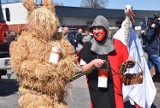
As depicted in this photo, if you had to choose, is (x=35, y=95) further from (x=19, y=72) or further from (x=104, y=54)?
(x=104, y=54)

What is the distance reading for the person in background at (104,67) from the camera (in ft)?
14.5

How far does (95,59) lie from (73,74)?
0.30 meters

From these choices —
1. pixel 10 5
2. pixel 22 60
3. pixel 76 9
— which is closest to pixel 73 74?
pixel 22 60

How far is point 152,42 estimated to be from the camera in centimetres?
1029

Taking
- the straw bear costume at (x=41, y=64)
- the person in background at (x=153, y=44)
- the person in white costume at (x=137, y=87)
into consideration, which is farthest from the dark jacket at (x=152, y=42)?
the straw bear costume at (x=41, y=64)

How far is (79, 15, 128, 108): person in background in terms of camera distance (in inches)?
174

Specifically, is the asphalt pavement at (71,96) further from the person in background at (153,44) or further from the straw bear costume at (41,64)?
the straw bear costume at (41,64)

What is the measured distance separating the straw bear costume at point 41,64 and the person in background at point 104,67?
228 mm

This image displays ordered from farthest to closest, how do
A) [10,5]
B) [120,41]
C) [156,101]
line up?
[10,5], [156,101], [120,41]

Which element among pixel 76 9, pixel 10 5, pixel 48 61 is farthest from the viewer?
pixel 76 9

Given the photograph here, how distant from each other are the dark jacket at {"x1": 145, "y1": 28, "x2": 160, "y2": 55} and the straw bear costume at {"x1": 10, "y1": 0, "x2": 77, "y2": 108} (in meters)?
5.97

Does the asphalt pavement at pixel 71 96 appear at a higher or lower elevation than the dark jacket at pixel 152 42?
lower

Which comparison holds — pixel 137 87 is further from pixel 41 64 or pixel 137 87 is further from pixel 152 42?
pixel 152 42

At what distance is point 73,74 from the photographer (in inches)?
175
